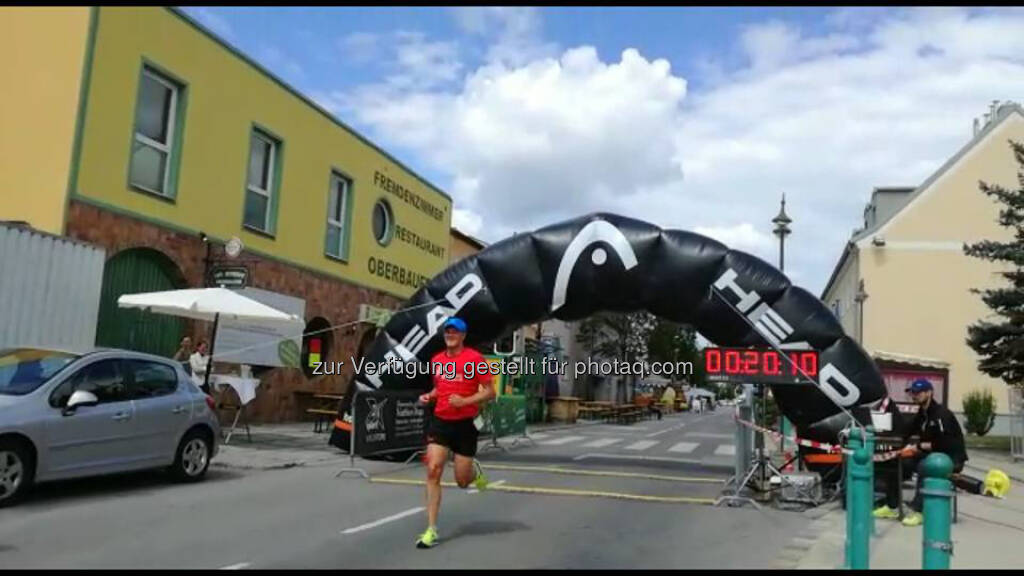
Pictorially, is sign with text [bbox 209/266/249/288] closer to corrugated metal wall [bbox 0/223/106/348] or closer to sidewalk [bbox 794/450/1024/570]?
corrugated metal wall [bbox 0/223/106/348]

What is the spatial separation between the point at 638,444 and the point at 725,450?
2044 mm

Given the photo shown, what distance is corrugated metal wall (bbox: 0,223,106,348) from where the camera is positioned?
40.2ft

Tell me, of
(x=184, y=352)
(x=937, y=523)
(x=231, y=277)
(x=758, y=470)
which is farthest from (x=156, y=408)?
(x=937, y=523)

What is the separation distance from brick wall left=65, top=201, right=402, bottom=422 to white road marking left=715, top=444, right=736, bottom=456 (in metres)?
9.53

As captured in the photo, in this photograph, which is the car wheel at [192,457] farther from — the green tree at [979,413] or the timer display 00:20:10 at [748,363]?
the green tree at [979,413]

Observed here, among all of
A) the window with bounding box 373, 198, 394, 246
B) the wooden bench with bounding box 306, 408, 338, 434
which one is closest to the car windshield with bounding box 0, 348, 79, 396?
the wooden bench with bounding box 306, 408, 338, 434

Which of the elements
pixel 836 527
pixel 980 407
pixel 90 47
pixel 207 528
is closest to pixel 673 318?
pixel 836 527

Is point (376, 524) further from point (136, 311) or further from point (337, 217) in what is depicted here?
point (337, 217)

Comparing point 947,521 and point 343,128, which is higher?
point 343,128

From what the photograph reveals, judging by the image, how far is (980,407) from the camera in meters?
28.3

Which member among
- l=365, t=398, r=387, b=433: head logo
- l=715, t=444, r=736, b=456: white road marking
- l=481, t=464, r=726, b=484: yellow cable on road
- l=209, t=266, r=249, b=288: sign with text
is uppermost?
l=209, t=266, r=249, b=288: sign with text

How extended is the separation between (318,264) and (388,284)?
403 cm

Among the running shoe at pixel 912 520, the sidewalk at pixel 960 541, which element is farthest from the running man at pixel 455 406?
→ the running shoe at pixel 912 520

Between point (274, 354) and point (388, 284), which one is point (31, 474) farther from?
point (388, 284)
